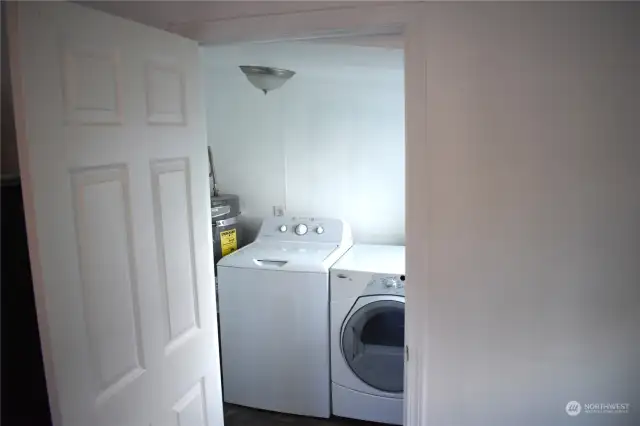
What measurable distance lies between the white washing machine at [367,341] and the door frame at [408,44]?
1004 mm

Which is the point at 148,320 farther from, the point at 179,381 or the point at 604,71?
the point at 604,71

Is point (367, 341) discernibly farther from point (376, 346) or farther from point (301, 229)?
point (301, 229)

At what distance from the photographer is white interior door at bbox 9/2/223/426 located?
1.01m

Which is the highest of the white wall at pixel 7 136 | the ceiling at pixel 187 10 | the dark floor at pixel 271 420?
the ceiling at pixel 187 10

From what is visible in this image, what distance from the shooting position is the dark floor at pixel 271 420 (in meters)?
2.73

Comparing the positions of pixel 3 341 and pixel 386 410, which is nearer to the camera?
pixel 3 341

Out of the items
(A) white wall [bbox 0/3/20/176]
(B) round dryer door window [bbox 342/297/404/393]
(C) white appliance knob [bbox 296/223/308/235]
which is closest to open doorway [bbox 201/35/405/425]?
(B) round dryer door window [bbox 342/297/404/393]

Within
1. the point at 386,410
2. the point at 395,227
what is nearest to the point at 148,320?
the point at 386,410

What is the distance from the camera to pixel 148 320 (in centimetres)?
136

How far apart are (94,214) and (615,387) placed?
1481 mm

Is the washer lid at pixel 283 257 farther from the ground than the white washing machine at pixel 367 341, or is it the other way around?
the washer lid at pixel 283 257

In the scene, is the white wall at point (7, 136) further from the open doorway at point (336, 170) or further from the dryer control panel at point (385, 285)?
the dryer control panel at point (385, 285)

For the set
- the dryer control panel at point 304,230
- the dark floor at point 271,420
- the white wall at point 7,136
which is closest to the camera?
the white wall at point 7,136

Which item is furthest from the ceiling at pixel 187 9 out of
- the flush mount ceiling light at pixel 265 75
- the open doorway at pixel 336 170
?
the flush mount ceiling light at pixel 265 75
